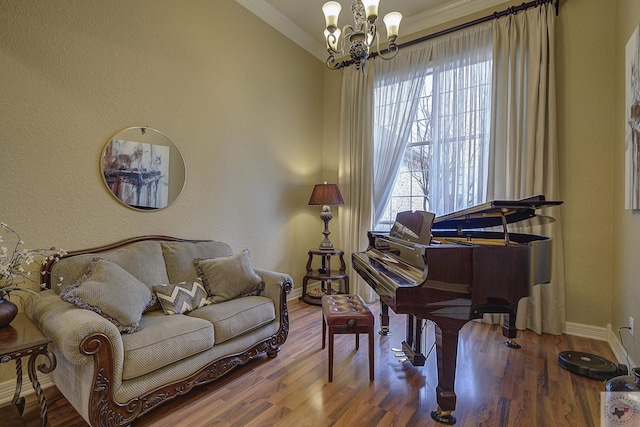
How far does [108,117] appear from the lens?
2.47 meters

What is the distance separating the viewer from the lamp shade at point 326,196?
4094 millimetres

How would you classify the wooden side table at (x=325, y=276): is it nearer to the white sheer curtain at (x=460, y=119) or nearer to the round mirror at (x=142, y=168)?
the white sheer curtain at (x=460, y=119)

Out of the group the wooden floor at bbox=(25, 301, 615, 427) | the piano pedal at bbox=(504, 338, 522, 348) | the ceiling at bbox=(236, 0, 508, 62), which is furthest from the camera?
the ceiling at bbox=(236, 0, 508, 62)

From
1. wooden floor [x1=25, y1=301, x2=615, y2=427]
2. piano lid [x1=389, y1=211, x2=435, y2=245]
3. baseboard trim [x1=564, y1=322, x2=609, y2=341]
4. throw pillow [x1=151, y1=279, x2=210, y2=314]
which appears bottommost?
wooden floor [x1=25, y1=301, x2=615, y2=427]

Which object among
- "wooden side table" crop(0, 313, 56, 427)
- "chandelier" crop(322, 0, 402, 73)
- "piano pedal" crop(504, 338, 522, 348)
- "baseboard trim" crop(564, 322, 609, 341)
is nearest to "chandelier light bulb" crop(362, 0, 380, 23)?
"chandelier" crop(322, 0, 402, 73)

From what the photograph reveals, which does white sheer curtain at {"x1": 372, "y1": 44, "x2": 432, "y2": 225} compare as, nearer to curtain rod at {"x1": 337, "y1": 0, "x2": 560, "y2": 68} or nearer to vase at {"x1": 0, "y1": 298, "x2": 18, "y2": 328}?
curtain rod at {"x1": 337, "y1": 0, "x2": 560, "y2": 68}

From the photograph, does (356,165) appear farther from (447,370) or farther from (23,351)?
(23,351)

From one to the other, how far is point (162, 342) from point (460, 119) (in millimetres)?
3641

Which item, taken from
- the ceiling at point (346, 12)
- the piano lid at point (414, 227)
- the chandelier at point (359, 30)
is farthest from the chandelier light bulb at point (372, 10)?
the ceiling at point (346, 12)

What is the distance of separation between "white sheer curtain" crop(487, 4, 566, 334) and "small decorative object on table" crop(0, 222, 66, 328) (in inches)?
154

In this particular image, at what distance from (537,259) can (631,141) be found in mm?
1255

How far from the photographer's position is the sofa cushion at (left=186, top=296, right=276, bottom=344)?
2.22 metres

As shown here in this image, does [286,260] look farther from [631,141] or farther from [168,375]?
[631,141]

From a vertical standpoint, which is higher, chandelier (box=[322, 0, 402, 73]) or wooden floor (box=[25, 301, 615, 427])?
chandelier (box=[322, 0, 402, 73])
